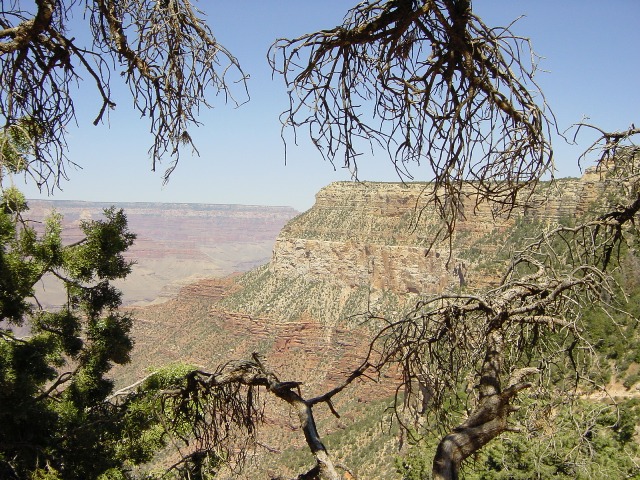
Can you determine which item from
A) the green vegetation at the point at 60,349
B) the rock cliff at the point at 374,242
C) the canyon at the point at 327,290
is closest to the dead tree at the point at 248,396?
the green vegetation at the point at 60,349

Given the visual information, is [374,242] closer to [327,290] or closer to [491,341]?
[327,290]

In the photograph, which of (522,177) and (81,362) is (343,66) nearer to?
(522,177)

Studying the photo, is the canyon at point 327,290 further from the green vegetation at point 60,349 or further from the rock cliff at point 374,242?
the green vegetation at point 60,349

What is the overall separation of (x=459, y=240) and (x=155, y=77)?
4405 centimetres

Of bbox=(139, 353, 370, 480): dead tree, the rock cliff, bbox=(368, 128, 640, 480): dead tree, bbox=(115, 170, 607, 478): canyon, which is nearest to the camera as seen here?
bbox=(368, 128, 640, 480): dead tree

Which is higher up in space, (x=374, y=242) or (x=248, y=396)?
(x=248, y=396)

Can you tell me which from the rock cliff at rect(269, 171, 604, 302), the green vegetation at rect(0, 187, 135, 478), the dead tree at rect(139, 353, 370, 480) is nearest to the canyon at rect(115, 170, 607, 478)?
the rock cliff at rect(269, 171, 604, 302)

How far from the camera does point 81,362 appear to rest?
9.62m

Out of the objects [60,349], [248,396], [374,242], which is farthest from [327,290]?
[248,396]

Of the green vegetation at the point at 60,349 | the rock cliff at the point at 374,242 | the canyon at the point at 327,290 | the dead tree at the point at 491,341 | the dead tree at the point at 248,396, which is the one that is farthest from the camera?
the rock cliff at the point at 374,242

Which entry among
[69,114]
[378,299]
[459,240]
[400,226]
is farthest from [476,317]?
[400,226]

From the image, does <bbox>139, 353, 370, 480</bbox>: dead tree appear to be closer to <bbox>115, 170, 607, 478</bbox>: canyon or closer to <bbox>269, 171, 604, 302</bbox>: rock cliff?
<bbox>115, 170, 607, 478</bbox>: canyon

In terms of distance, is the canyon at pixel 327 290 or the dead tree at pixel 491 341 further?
the canyon at pixel 327 290

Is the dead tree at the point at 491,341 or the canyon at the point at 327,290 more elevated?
the dead tree at the point at 491,341
